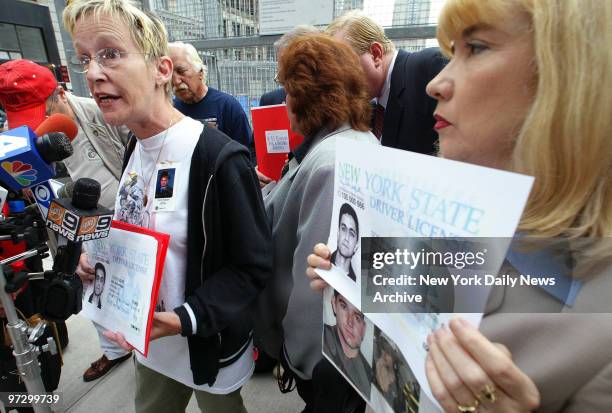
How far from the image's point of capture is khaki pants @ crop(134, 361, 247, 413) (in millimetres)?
1302

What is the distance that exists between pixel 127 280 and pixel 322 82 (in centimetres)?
100

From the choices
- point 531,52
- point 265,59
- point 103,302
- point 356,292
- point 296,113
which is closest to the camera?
point 531,52

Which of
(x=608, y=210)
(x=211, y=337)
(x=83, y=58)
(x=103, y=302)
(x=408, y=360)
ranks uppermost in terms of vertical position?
(x=83, y=58)

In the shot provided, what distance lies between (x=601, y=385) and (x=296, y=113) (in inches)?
49.2

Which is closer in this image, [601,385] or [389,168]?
[601,385]

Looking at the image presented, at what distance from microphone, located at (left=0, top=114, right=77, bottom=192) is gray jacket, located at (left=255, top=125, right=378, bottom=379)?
0.75m

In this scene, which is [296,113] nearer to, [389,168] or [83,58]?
[83,58]

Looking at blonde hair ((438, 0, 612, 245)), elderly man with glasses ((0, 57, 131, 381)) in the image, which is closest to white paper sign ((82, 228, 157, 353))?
blonde hair ((438, 0, 612, 245))

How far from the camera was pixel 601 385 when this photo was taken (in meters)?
0.45

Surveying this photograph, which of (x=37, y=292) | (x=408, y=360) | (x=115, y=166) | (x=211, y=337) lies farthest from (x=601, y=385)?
(x=115, y=166)

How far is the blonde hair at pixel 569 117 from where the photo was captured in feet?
1.70

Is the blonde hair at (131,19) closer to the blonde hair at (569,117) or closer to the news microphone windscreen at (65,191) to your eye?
the news microphone windscreen at (65,191)

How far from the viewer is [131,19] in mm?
1085

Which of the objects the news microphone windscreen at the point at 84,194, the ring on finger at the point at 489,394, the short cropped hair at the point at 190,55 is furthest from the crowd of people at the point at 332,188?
the short cropped hair at the point at 190,55
